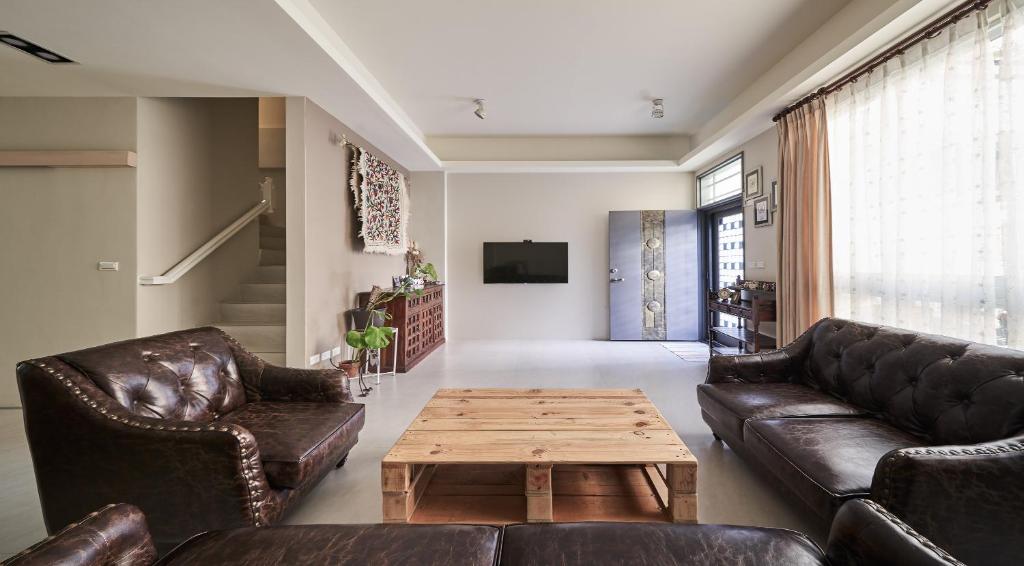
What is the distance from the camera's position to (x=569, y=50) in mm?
3488

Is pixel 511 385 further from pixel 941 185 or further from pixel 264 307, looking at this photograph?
pixel 941 185

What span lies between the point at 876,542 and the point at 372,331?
130 inches

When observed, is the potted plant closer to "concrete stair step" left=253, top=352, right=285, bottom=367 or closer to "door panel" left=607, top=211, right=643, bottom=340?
"concrete stair step" left=253, top=352, right=285, bottom=367

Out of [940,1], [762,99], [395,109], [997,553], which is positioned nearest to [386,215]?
[395,109]

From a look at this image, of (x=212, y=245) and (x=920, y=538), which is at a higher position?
(x=212, y=245)

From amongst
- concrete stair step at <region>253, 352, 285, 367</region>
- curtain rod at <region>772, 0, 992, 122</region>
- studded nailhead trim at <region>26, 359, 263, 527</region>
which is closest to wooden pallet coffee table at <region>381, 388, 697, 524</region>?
studded nailhead trim at <region>26, 359, 263, 527</region>

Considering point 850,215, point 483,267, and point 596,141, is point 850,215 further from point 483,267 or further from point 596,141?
point 483,267

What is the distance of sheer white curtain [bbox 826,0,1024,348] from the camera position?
2.10 m

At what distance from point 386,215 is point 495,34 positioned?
8.56ft

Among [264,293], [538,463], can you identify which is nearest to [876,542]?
[538,463]

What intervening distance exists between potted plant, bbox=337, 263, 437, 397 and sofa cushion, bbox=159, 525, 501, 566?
2.35m

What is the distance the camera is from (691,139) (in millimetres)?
5891

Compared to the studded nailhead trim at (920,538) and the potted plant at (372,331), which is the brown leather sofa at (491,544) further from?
the potted plant at (372,331)

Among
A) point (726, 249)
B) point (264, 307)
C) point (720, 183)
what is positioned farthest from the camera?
point (726, 249)
